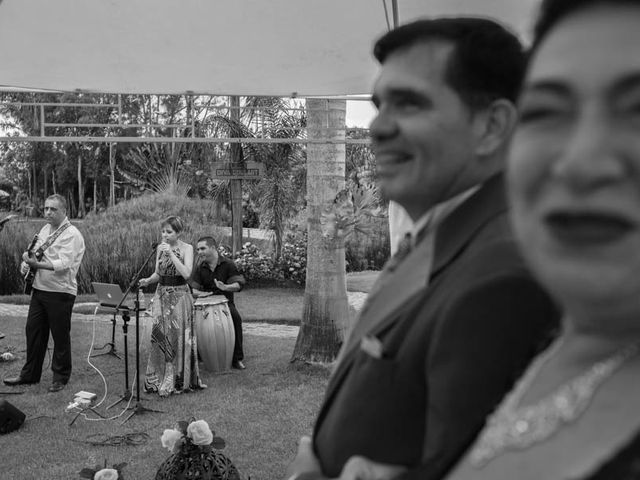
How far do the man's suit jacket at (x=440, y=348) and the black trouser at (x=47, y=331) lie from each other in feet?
23.5

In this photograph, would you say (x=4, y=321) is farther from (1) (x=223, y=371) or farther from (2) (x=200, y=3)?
(2) (x=200, y=3)

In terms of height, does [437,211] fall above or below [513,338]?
above

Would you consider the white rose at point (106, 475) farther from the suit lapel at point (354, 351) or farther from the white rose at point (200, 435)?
the suit lapel at point (354, 351)

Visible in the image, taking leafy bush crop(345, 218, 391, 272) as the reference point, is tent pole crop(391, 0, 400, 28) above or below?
above

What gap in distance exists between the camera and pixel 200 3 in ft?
13.7

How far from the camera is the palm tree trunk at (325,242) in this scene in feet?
25.8

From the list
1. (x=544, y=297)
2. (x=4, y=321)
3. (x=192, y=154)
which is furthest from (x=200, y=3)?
(x=192, y=154)

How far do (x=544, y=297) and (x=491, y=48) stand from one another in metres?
0.50

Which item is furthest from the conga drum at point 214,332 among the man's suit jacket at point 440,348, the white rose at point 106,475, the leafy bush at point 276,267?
the leafy bush at point 276,267

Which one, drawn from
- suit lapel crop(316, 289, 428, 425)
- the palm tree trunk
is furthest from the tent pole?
the palm tree trunk

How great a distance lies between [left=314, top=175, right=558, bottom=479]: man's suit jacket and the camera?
2.95 ft

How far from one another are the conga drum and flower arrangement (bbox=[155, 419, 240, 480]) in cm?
429

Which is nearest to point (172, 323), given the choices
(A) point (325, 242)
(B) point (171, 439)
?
(A) point (325, 242)

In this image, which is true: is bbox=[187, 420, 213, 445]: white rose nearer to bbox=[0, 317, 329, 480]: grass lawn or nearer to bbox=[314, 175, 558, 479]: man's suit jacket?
bbox=[0, 317, 329, 480]: grass lawn
